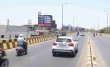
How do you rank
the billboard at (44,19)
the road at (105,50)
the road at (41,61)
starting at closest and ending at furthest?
the road at (41,61) → the road at (105,50) → the billboard at (44,19)

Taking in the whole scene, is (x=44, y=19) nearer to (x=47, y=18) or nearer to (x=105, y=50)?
(x=47, y=18)

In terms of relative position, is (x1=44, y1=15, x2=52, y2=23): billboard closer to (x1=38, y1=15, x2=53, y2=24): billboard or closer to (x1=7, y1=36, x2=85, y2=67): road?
(x1=38, y1=15, x2=53, y2=24): billboard

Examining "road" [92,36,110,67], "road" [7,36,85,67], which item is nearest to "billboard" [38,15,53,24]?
"road" [92,36,110,67]

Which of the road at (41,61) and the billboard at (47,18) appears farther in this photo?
the billboard at (47,18)

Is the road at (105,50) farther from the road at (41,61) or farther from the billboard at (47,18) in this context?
the billboard at (47,18)

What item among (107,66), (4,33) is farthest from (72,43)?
(4,33)

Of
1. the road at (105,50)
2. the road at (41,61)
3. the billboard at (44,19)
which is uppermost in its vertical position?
the billboard at (44,19)

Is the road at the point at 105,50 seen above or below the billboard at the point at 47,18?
below

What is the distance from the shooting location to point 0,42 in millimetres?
27625

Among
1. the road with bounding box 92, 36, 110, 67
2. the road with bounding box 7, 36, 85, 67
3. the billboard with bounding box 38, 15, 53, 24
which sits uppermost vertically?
the billboard with bounding box 38, 15, 53, 24

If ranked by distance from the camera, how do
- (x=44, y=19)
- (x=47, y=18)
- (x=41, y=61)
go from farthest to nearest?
(x=44, y=19) → (x=47, y=18) → (x=41, y=61)

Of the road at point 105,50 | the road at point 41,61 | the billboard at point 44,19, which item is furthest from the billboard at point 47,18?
the road at point 41,61

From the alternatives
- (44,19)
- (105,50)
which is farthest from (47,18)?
(105,50)

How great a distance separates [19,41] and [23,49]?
27.9 inches
